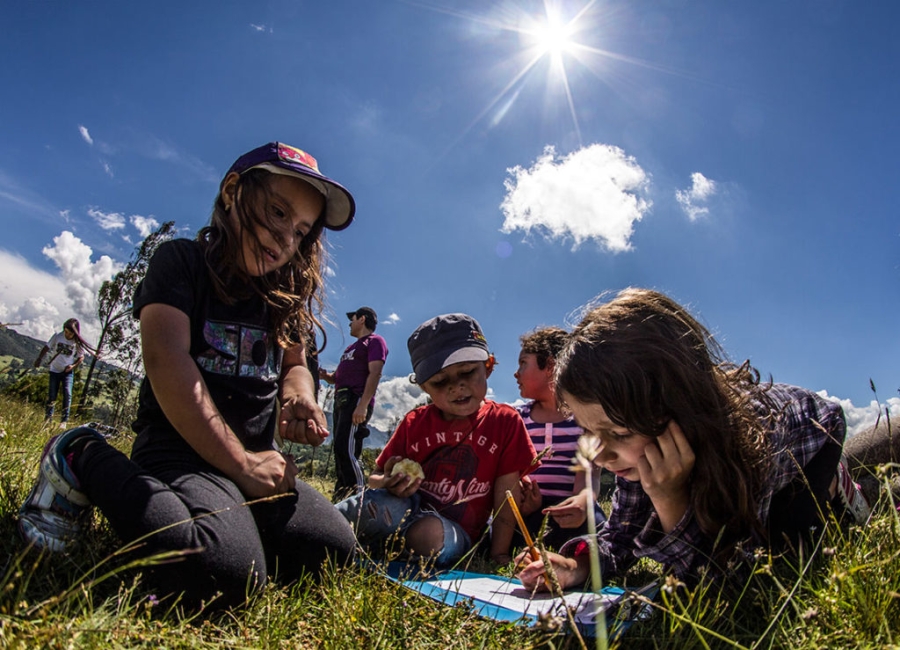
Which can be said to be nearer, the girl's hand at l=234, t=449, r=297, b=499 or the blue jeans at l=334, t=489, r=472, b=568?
the girl's hand at l=234, t=449, r=297, b=499

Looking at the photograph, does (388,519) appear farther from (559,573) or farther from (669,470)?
(669,470)

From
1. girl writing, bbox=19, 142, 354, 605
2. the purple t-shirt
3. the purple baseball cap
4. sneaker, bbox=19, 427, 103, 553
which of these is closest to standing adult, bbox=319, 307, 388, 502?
the purple t-shirt

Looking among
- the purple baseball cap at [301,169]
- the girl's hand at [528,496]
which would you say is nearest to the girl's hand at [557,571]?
the girl's hand at [528,496]

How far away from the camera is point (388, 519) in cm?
304

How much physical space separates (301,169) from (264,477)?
4.99ft

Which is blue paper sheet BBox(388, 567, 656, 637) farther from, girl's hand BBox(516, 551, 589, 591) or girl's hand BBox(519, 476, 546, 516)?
girl's hand BBox(519, 476, 546, 516)

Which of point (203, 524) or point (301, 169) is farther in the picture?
point (301, 169)

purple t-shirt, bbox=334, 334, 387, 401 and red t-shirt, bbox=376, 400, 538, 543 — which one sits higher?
purple t-shirt, bbox=334, 334, 387, 401

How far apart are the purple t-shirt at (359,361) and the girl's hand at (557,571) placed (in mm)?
5097

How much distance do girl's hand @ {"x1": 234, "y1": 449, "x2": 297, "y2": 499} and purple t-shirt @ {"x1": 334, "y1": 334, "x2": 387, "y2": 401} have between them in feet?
16.0

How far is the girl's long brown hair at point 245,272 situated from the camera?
2529 millimetres

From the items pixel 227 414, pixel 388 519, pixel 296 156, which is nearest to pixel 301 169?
pixel 296 156

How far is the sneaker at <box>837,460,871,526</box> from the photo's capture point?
7.20 ft

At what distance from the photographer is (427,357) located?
12.1ft
